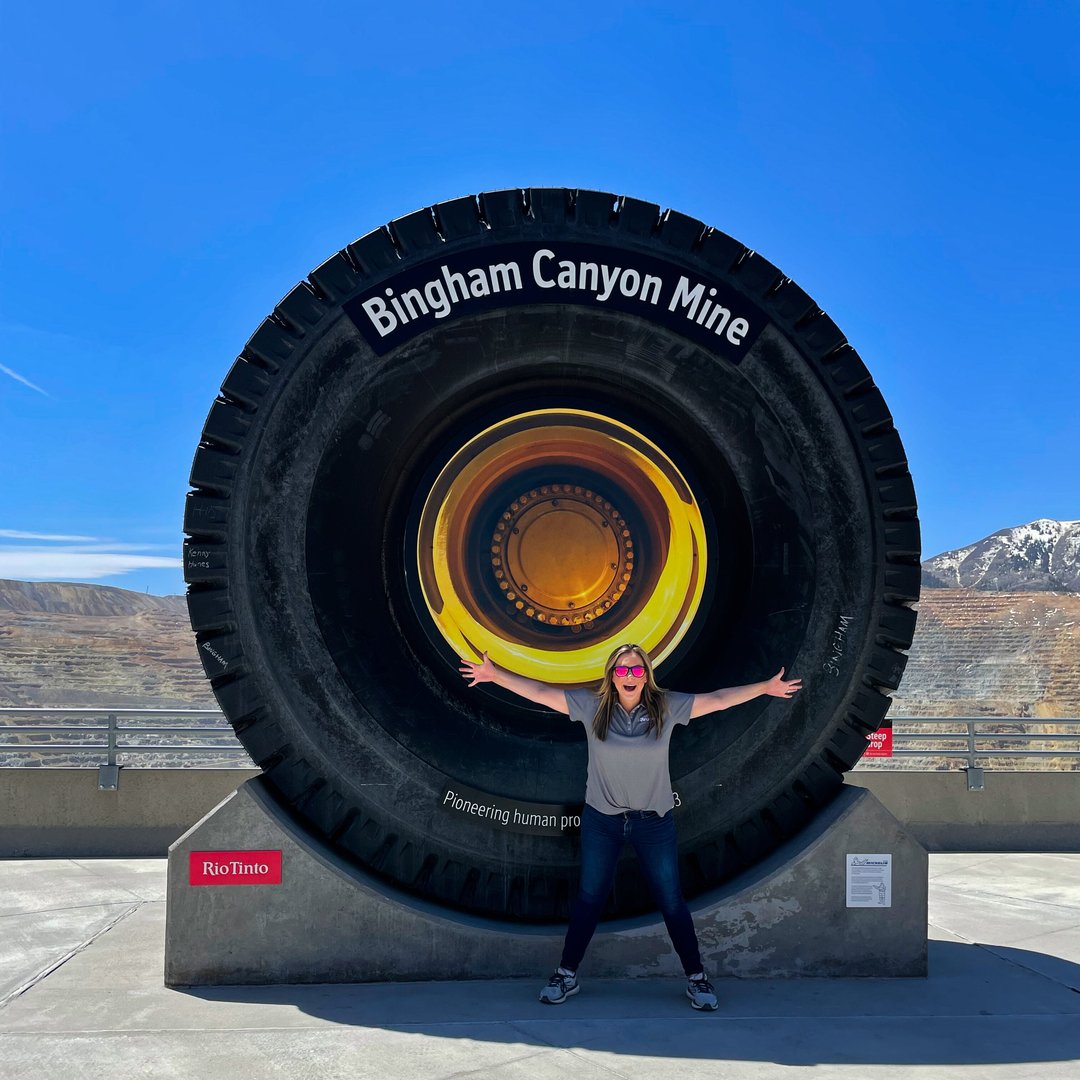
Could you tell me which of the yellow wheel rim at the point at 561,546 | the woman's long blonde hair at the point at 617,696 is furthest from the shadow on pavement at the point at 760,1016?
the yellow wheel rim at the point at 561,546

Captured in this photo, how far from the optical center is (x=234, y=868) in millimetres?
3977

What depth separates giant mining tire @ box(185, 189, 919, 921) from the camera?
402 centimetres

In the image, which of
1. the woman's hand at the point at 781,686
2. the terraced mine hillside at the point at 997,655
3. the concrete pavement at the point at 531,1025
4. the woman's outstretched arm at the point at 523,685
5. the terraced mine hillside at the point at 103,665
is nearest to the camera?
the concrete pavement at the point at 531,1025

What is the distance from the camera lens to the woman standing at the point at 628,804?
382 centimetres

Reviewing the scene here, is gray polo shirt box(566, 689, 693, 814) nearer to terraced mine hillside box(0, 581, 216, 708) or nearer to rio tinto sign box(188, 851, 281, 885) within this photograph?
rio tinto sign box(188, 851, 281, 885)

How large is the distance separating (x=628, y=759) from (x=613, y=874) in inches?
16.6

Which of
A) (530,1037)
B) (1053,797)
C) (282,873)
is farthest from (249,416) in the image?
(1053,797)

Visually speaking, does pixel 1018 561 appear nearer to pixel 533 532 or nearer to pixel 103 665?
pixel 103 665

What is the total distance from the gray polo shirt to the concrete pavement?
69 centimetres

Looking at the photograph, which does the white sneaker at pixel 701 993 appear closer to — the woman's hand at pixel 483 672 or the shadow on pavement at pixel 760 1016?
the shadow on pavement at pixel 760 1016

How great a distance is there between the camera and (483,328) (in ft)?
13.4

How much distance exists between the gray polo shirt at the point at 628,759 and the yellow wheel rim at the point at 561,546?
0.33 meters

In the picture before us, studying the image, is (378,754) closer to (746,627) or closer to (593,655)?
(593,655)

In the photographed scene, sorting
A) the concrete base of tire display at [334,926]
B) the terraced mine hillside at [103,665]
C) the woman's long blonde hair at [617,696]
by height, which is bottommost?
the terraced mine hillside at [103,665]
